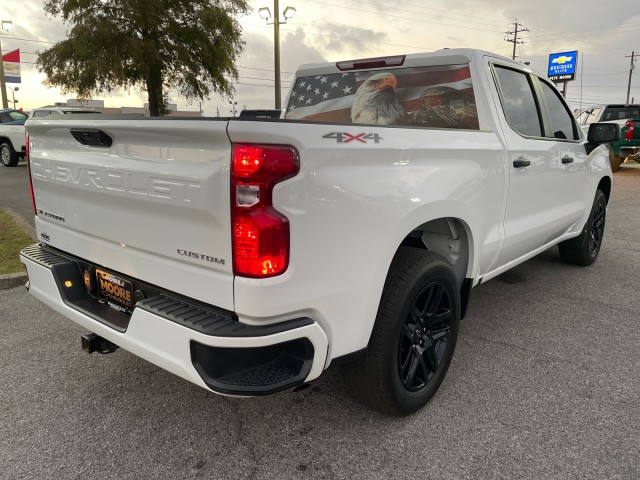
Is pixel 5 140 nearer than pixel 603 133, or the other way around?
pixel 603 133

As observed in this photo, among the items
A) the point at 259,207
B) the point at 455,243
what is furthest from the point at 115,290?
the point at 455,243

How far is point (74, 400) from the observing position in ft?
8.92

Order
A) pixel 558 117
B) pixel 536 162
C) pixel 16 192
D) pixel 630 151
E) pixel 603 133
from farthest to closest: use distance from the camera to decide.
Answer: pixel 630 151 → pixel 16 192 → pixel 603 133 → pixel 558 117 → pixel 536 162

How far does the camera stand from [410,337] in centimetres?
251

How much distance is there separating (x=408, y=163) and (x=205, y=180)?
3.05ft

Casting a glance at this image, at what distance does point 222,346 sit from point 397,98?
2.35 meters

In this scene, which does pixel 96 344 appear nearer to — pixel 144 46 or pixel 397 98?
pixel 397 98

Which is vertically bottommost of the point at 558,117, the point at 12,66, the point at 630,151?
the point at 630,151

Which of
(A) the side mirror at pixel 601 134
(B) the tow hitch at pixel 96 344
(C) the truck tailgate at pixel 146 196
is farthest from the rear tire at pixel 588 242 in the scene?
(B) the tow hitch at pixel 96 344

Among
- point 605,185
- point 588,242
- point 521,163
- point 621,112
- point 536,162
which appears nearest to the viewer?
point 521,163

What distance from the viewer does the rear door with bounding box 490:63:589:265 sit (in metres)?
3.26

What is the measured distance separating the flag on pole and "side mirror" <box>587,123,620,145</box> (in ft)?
100

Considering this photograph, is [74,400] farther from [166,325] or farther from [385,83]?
[385,83]

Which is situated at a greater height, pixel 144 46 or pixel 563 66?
pixel 563 66
